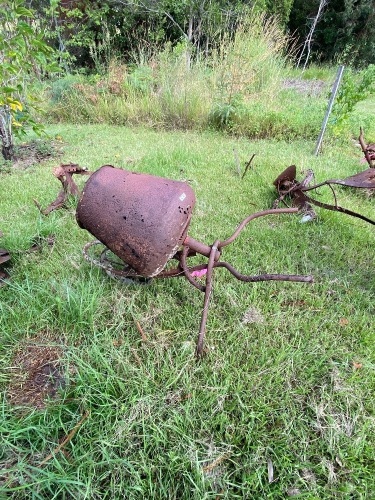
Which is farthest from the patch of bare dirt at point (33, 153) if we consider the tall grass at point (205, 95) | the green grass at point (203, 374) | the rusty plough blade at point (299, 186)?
the rusty plough blade at point (299, 186)

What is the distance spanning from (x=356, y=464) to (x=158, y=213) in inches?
45.2

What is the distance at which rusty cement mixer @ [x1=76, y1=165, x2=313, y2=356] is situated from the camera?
125 cm

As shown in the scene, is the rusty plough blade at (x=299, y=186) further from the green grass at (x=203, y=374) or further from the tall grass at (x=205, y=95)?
the tall grass at (x=205, y=95)

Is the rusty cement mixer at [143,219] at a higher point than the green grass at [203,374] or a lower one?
higher

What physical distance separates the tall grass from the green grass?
2.80 m

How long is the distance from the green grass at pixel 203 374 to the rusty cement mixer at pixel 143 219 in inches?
9.8

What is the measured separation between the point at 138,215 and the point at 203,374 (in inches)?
28.7

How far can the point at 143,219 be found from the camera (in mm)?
1261

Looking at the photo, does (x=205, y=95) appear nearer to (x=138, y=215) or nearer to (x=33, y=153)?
(x=33, y=153)

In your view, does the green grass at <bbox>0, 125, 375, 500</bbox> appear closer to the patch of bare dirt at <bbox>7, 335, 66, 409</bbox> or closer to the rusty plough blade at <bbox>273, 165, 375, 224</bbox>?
the patch of bare dirt at <bbox>7, 335, 66, 409</bbox>

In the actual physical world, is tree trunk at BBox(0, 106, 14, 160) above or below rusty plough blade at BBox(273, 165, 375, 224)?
below

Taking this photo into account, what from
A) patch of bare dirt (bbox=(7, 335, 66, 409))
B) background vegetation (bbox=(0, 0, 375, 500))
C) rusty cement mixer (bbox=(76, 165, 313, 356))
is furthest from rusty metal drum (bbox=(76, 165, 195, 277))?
patch of bare dirt (bbox=(7, 335, 66, 409))

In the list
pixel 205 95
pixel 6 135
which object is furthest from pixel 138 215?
pixel 205 95

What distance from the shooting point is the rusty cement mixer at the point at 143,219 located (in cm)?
125
